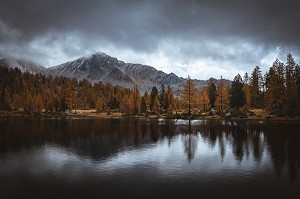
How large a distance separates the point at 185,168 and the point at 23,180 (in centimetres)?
1889

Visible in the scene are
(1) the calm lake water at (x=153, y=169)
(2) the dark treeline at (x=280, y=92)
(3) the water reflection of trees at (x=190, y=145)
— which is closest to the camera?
(1) the calm lake water at (x=153, y=169)

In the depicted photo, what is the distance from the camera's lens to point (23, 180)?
28.3 meters

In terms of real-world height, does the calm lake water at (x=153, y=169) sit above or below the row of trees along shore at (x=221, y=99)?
below

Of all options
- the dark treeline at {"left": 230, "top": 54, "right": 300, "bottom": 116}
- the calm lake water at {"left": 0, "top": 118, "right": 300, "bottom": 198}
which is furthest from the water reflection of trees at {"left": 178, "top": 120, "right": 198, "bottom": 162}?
the dark treeline at {"left": 230, "top": 54, "right": 300, "bottom": 116}

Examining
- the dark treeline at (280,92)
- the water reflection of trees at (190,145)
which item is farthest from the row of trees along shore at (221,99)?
the water reflection of trees at (190,145)

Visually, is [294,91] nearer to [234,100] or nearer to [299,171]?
[234,100]

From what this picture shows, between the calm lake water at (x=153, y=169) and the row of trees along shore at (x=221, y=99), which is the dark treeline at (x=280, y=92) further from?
the calm lake water at (x=153, y=169)

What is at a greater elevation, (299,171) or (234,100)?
(234,100)

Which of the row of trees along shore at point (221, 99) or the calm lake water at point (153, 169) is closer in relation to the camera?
the calm lake water at point (153, 169)

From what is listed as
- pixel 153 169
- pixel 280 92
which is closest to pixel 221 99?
pixel 280 92

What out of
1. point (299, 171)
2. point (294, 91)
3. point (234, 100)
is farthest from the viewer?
point (234, 100)

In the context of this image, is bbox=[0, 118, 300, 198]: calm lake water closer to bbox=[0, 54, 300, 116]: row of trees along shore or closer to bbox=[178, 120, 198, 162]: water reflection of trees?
bbox=[178, 120, 198, 162]: water reflection of trees

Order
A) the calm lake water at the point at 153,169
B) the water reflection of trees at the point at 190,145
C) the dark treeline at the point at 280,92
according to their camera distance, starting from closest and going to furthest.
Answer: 1. the calm lake water at the point at 153,169
2. the water reflection of trees at the point at 190,145
3. the dark treeline at the point at 280,92

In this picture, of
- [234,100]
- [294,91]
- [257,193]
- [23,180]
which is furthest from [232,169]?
[234,100]
